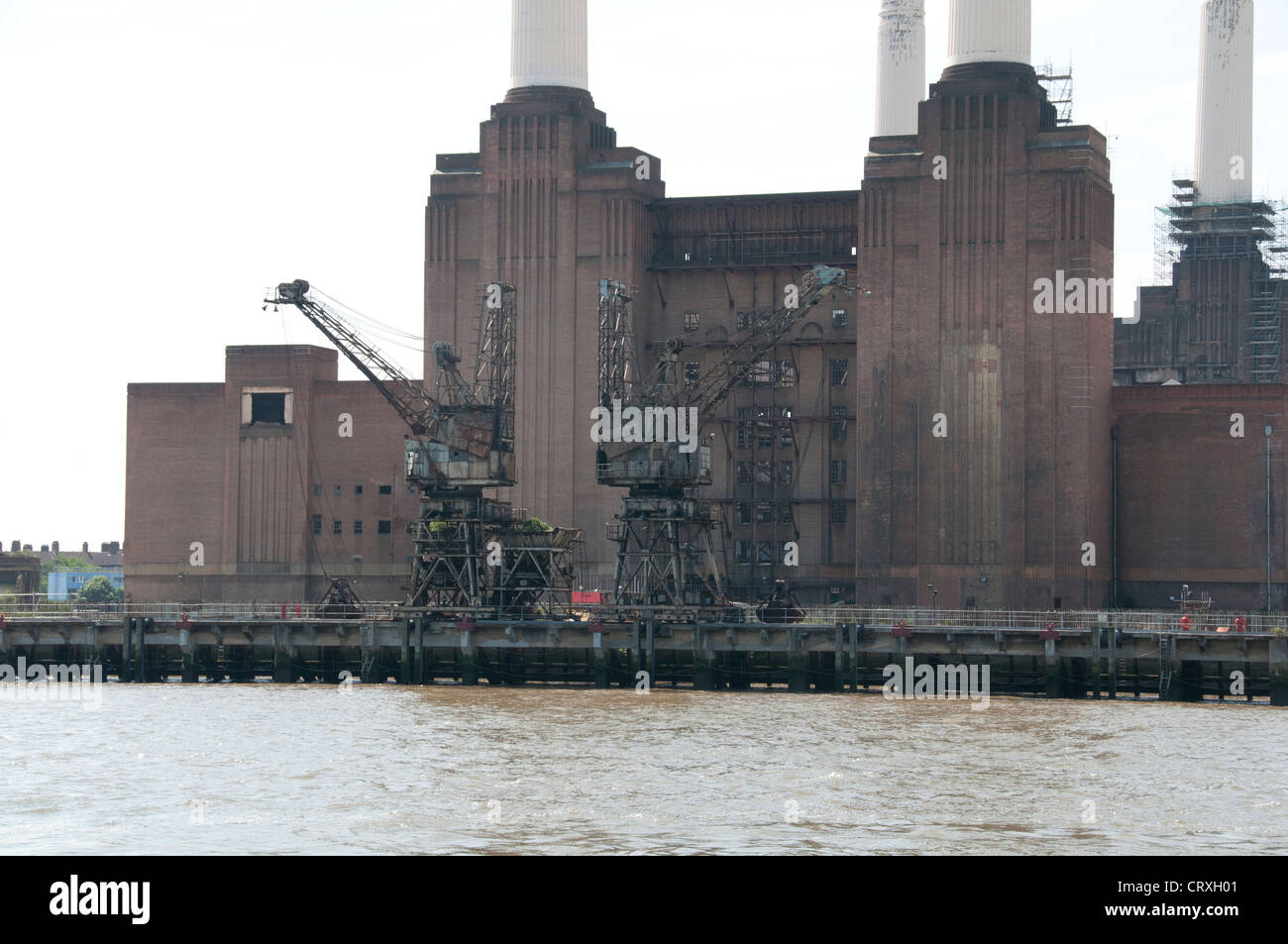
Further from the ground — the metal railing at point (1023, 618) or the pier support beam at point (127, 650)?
the metal railing at point (1023, 618)

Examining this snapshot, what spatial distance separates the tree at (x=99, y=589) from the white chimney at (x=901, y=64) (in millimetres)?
67468

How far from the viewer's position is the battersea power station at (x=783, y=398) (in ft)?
310

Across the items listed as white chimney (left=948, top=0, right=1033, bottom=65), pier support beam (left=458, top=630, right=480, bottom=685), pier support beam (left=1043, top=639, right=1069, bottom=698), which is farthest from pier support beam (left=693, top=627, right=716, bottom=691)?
white chimney (left=948, top=0, right=1033, bottom=65)

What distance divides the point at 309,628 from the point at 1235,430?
4699 centimetres

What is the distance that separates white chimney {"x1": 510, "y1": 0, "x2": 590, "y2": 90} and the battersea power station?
5.7 inches

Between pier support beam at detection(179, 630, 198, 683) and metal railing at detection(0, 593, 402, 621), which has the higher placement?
metal railing at detection(0, 593, 402, 621)

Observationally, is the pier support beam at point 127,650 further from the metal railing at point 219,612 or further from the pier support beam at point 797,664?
the pier support beam at point 797,664

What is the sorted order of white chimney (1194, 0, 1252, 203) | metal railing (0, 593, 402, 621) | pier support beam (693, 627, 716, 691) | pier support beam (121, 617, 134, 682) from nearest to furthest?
pier support beam (693, 627, 716, 691) < pier support beam (121, 617, 134, 682) < metal railing (0, 593, 402, 621) < white chimney (1194, 0, 1252, 203)

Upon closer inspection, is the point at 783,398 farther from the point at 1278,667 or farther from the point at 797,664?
the point at 1278,667

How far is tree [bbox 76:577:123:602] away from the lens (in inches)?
6220

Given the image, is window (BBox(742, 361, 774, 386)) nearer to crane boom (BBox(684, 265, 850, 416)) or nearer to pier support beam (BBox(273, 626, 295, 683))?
crane boom (BBox(684, 265, 850, 416))

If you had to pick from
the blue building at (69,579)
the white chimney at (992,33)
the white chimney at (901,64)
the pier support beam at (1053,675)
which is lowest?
the pier support beam at (1053,675)

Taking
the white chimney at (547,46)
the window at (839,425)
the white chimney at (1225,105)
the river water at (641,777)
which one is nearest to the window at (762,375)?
the window at (839,425)

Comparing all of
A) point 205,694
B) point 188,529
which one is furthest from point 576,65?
point 205,694
